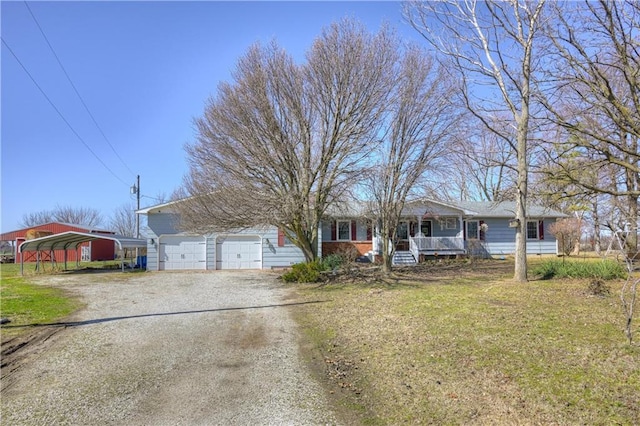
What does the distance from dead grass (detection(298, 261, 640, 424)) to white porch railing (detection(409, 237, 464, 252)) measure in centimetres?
1334

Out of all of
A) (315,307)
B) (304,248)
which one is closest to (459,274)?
(304,248)

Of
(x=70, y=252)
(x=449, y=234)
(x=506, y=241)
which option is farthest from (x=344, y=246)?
(x=70, y=252)

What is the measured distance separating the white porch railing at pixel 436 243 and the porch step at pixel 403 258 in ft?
2.01

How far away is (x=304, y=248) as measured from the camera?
52.2 ft

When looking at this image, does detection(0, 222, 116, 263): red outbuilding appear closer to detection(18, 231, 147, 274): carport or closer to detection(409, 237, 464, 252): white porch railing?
detection(18, 231, 147, 274): carport

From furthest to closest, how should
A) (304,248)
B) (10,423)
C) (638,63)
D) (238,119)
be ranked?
(304,248), (238,119), (638,63), (10,423)

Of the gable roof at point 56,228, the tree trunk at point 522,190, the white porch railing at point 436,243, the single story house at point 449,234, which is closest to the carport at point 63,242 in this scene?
the gable roof at point 56,228

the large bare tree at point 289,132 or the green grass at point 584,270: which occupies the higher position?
the large bare tree at point 289,132

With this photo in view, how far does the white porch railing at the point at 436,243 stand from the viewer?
23.2 metres

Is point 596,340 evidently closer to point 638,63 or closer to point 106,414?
point 638,63

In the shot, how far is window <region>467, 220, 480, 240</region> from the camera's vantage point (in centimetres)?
2570

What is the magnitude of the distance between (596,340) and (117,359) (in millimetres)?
7072

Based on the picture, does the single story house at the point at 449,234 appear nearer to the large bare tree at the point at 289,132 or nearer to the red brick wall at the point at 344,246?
the red brick wall at the point at 344,246

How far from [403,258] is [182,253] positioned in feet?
40.1
